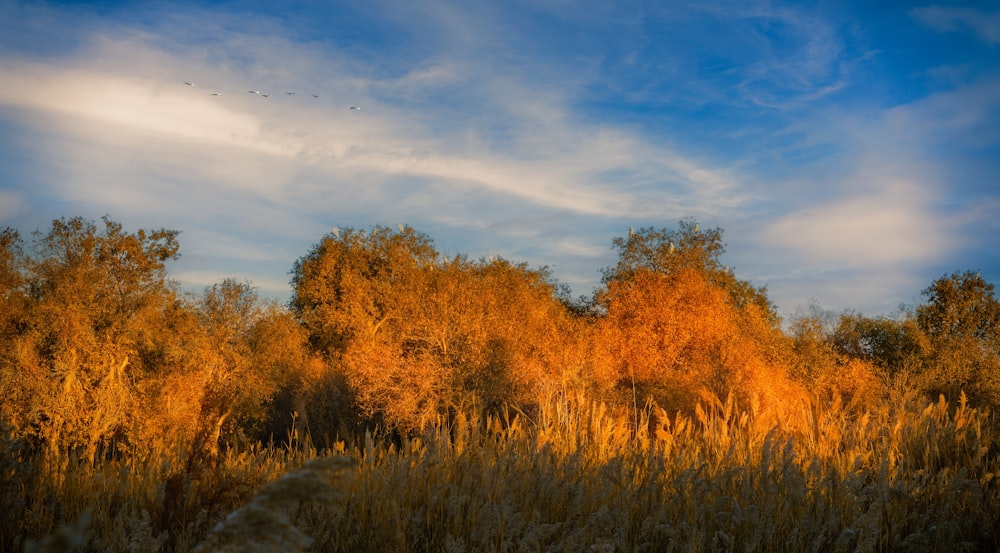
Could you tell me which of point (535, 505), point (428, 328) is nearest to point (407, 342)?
point (428, 328)

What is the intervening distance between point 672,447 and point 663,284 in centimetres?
3174

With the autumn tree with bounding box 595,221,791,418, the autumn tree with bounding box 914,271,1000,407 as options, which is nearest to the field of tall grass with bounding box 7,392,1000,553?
the autumn tree with bounding box 595,221,791,418

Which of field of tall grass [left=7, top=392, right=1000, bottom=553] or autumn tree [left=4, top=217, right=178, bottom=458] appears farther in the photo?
autumn tree [left=4, top=217, right=178, bottom=458]

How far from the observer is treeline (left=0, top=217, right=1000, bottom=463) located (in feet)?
89.6

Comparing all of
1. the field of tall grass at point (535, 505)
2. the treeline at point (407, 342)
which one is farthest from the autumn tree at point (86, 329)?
the field of tall grass at point (535, 505)

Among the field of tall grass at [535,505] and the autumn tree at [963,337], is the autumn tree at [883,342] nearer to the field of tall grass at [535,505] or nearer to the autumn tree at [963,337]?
the autumn tree at [963,337]

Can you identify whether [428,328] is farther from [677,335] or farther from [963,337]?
[963,337]

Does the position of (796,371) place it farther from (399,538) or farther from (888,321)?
(399,538)

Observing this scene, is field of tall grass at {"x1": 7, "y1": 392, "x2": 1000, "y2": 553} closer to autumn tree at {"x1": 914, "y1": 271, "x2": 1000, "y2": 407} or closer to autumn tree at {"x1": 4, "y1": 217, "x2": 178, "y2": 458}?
autumn tree at {"x1": 4, "y1": 217, "x2": 178, "y2": 458}

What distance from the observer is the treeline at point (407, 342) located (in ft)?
89.6

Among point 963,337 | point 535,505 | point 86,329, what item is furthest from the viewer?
point 963,337

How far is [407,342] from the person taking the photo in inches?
1435

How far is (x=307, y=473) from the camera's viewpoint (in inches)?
73.2

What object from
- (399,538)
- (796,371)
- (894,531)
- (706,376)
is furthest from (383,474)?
(796,371)
